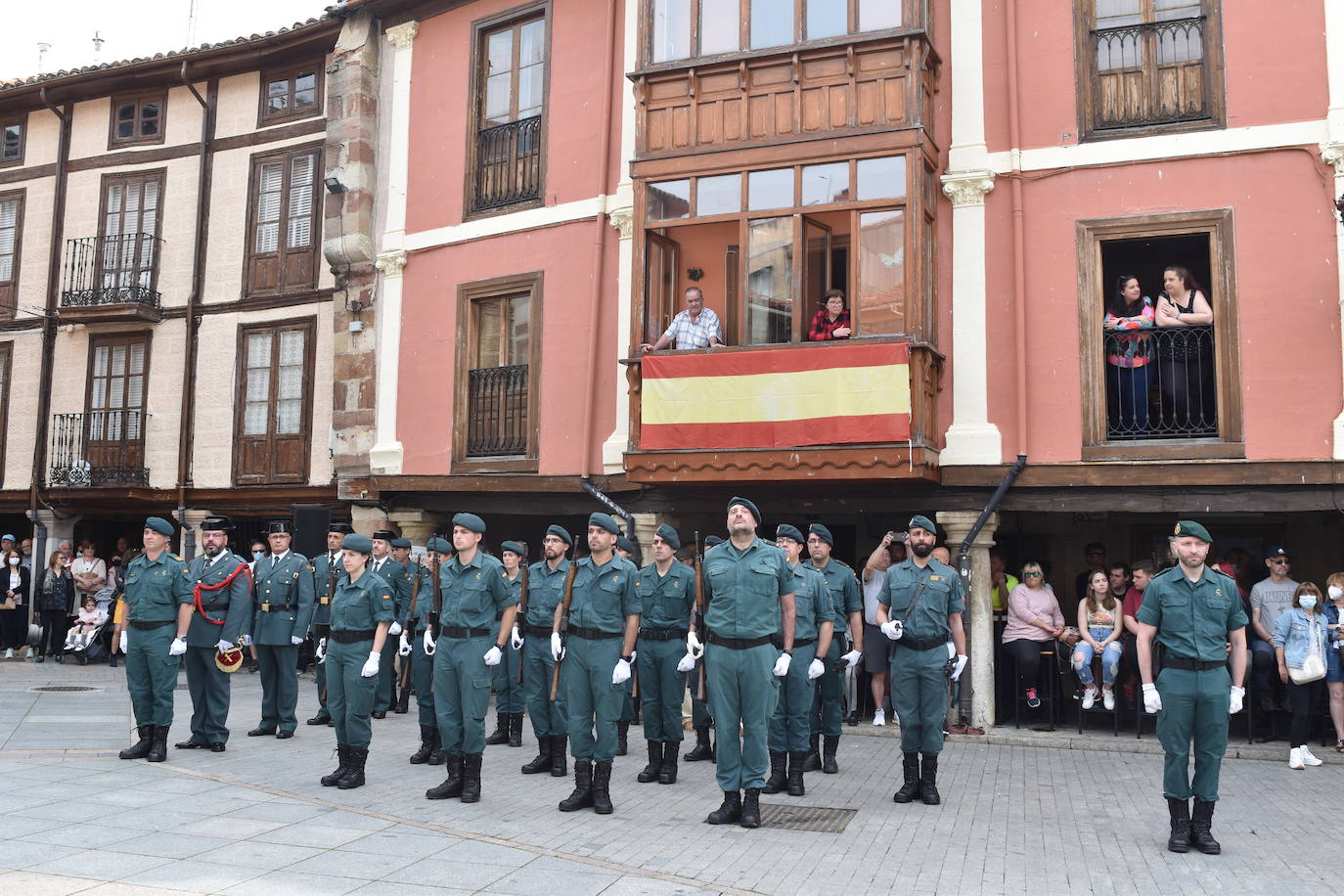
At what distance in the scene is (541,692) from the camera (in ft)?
33.9

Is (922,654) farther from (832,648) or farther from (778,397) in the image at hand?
(778,397)

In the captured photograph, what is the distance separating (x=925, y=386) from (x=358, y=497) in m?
8.47

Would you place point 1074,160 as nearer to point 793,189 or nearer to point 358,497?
point 793,189

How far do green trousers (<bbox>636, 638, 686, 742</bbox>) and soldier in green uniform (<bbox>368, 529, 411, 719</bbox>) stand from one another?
228cm

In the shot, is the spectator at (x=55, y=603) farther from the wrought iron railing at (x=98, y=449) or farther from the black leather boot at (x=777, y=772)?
the black leather boot at (x=777, y=772)

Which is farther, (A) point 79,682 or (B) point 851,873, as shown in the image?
(A) point 79,682

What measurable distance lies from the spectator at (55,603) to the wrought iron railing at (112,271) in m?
4.54

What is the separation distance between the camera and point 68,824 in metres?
7.53

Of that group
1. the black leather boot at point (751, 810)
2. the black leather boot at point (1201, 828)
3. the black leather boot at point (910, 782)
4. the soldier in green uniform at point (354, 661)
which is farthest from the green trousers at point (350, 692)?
the black leather boot at point (1201, 828)

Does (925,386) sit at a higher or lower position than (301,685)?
higher

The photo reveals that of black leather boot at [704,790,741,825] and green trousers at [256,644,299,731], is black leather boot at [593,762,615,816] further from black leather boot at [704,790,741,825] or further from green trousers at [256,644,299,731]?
green trousers at [256,644,299,731]

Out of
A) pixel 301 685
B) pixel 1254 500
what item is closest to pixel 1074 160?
pixel 1254 500

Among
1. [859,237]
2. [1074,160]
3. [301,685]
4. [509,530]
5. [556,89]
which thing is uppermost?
[556,89]

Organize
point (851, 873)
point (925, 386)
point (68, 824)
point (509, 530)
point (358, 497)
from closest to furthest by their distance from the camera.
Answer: point (851, 873) < point (68, 824) < point (925, 386) < point (358, 497) < point (509, 530)
